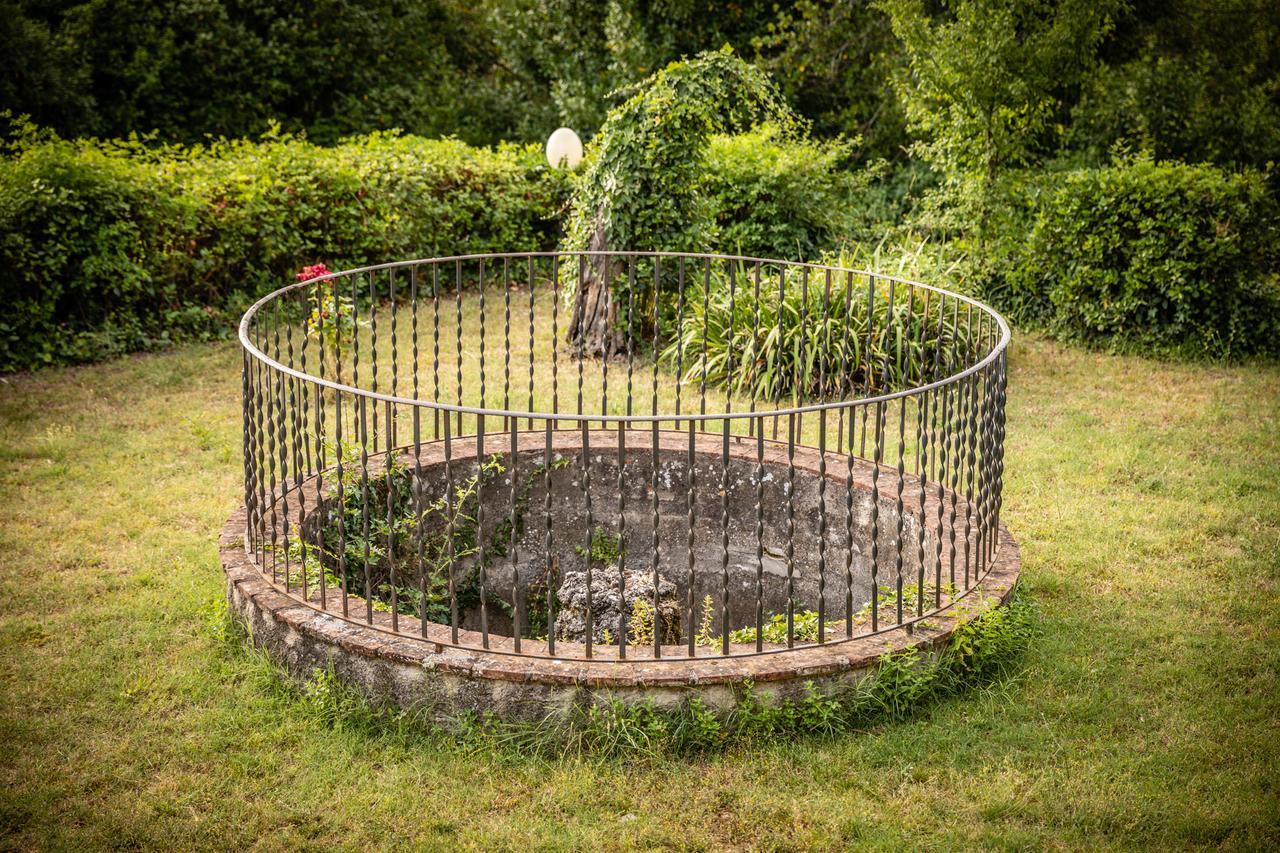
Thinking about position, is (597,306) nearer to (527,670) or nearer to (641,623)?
(641,623)

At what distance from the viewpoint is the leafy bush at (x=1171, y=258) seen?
1121cm

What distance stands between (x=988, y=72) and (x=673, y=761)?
31.0 ft

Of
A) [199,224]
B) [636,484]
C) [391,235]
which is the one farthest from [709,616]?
[391,235]

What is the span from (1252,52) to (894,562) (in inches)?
490

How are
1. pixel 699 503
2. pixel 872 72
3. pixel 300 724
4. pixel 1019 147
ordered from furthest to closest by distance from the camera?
pixel 872 72, pixel 1019 147, pixel 699 503, pixel 300 724

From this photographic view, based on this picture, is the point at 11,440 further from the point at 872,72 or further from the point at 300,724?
the point at 872,72

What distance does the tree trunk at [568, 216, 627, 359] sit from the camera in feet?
36.4

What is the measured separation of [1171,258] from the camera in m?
11.4

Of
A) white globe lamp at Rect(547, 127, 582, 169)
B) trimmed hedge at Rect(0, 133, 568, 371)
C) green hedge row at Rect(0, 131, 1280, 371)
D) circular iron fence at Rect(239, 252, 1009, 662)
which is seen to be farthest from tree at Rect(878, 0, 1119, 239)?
trimmed hedge at Rect(0, 133, 568, 371)

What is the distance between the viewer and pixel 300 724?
205 inches

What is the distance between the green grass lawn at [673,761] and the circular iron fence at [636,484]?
1.70 ft

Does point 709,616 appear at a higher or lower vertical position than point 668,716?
lower

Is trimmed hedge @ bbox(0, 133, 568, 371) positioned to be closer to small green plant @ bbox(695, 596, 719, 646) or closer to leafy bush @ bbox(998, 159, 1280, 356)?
leafy bush @ bbox(998, 159, 1280, 356)

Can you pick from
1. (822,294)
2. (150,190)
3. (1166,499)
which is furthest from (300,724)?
(150,190)
